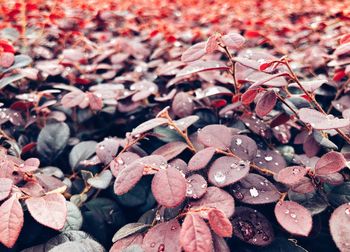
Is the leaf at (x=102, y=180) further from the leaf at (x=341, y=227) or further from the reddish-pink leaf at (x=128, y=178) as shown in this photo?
the leaf at (x=341, y=227)

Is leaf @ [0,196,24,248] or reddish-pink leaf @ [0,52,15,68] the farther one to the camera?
reddish-pink leaf @ [0,52,15,68]

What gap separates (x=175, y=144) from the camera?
1.17m

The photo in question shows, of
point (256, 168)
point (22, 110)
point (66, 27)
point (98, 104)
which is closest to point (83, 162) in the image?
point (98, 104)

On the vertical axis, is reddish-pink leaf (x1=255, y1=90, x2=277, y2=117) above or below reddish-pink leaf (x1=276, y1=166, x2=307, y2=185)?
above

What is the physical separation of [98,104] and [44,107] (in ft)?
0.68

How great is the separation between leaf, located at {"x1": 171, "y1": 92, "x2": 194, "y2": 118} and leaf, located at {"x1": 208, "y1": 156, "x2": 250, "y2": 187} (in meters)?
0.35

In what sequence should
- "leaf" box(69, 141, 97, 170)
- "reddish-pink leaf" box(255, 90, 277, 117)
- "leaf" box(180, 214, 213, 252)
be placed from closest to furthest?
"leaf" box(180, 214, 213, 252) < "reddish-pink leaf" box(255, 90, 277, 117) < "leaf" box(69, 141, 97, 170)

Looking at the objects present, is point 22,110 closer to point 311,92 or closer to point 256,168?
point 256,168

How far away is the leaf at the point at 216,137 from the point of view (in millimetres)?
1073

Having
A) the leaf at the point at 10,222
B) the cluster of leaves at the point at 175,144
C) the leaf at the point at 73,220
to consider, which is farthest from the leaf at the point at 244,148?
the leaf at the point at 10,222

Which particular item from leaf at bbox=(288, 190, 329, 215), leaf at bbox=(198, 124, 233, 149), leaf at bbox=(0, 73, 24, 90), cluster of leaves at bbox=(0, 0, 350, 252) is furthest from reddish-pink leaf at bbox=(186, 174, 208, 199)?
leaf at bbox=(0, 73, 24, 90)

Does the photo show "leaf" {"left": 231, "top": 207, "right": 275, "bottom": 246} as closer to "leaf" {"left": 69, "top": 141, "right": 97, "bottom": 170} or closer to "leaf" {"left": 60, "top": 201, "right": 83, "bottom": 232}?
"leaf" {"left": 60, "top": 201, "right": 83, "bottom": 232}

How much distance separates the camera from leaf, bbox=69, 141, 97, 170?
1334 millimetres

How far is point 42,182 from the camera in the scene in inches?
44.9
